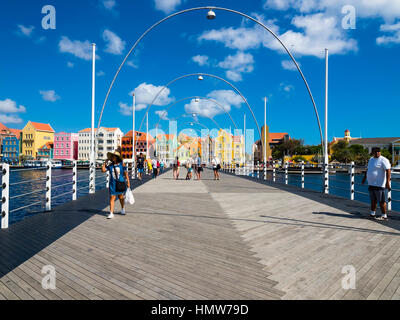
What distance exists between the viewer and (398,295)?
110 inches

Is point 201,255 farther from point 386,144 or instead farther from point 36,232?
point 386,144

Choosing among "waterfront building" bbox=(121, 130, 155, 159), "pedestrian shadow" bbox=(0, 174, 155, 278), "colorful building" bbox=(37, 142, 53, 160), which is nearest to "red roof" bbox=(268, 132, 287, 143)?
"waterfront building" bbox=(121, 130, 155, 159)

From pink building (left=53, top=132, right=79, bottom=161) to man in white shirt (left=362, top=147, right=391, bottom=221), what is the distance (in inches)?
4540

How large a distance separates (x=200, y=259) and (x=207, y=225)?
1.98 meters

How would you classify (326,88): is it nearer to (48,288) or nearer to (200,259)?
(200,259)

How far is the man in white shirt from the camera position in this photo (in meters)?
6.24

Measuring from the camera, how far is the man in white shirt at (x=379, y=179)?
624 centimetres

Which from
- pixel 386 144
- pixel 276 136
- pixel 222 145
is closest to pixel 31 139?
pixel 222 145

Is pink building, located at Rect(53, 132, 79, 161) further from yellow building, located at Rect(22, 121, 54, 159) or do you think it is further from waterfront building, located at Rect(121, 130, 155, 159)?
waterfront building, located at Rect(121, 130, 155, 159)

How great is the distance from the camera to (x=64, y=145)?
109 meters

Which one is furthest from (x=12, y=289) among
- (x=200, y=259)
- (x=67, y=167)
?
(x=67, y=167)

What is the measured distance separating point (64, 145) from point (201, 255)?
386 feet

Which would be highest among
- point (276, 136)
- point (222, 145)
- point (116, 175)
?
point (276, 136)

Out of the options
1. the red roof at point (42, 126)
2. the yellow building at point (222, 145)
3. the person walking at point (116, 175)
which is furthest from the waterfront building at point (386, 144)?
the person walking at point (116, 175)
